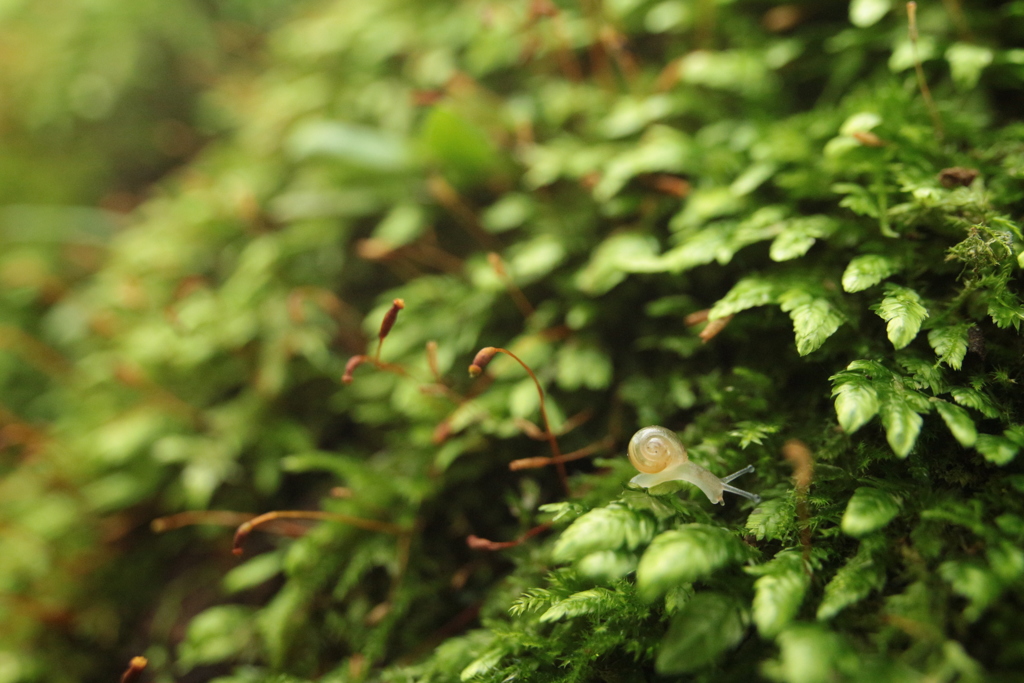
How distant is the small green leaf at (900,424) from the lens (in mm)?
731

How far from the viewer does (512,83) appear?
1762 millimetres

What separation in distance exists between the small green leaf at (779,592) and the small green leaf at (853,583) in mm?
28

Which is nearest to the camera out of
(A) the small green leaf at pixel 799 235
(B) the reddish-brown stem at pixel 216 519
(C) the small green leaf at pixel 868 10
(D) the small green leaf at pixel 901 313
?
(D) the small green leaf at pixel 901 313

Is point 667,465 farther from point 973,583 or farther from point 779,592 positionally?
point 973,583

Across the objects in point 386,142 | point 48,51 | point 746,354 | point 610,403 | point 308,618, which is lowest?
point 308,618

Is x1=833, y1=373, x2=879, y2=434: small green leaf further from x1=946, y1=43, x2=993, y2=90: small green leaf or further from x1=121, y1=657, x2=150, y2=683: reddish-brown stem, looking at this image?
x1=121, y1=657, x2=150, y2=683: reddish-brown stem

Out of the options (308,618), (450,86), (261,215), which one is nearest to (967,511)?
(308,618)

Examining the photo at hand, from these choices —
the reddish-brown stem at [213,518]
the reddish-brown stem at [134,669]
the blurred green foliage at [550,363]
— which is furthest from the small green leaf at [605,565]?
the reddish-brown stem at [213,518]

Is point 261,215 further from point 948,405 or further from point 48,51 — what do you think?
point 948,405

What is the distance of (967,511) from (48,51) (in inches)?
135

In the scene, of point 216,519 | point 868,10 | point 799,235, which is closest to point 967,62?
point 868,10

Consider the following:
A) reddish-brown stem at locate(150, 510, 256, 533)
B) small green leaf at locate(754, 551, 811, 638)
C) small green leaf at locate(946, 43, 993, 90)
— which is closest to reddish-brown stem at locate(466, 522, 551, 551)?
small green leaf at locate(754, 551, 811, 638)

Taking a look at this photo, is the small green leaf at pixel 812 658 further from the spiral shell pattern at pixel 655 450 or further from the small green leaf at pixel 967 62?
the small green leaf at pixel 967 62

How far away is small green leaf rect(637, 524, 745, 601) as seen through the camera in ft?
2.21
